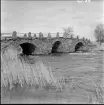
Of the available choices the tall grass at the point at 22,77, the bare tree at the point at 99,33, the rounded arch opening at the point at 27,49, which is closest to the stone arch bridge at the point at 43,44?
the rounded arch opening at the point at 27,49

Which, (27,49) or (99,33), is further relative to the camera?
(99,33)

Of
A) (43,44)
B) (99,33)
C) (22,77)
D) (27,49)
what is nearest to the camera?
(22,77)

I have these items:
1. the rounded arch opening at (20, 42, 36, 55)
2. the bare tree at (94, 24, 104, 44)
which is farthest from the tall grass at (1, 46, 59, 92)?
the bare tree at (94, 24, 104, 44)

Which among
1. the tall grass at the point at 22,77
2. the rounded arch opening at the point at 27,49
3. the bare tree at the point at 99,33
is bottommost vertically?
the tall grass at the point at 22,77

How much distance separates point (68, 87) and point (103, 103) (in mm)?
2887

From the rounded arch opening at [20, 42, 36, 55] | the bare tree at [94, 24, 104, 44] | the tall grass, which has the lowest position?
the tall grass

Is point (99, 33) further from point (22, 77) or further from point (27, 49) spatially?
point (22, 77)

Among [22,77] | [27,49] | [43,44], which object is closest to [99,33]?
[27,49]

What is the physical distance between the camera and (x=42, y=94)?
8148 millimetres

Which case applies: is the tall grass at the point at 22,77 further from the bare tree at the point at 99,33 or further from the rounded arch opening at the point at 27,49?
the bare tree at the point at 99,33

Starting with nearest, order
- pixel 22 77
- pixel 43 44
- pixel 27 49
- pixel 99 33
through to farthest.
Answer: pixel 22 77 → pixel 43 44 → pixel 27 49 → pixel 99 33

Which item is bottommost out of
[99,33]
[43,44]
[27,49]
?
[27,49]

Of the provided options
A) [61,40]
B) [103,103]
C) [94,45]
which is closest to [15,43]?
[61,40]

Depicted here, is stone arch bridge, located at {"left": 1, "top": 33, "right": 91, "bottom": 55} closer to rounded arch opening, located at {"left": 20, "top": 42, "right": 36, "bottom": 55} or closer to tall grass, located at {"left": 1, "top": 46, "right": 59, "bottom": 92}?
rounded arch opening, located at {"left": 20, "top": 42, "right": 36, "bottom": 55}
